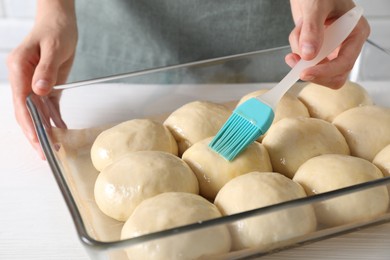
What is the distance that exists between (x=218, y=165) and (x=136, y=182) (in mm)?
120

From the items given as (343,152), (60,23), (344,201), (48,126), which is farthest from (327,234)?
(60,23)

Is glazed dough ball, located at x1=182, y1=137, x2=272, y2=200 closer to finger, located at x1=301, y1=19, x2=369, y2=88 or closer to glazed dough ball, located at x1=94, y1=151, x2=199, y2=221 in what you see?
glazed dough ball, located at x1=94, y1=151, x2=199, y2=221

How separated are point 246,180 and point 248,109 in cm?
11

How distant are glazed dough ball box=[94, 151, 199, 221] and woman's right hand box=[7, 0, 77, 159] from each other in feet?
0.71

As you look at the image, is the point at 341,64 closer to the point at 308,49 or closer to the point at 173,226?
the point at 308,49

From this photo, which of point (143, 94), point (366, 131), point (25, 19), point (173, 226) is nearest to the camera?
point (173, 226)

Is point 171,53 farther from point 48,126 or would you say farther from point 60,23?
point 48,126

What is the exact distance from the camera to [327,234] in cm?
72

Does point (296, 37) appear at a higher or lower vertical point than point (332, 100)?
higher

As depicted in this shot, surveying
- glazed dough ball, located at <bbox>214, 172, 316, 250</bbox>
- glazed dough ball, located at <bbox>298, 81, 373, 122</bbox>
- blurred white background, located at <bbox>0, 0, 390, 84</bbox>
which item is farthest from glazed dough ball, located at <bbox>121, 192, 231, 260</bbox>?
blurred white background, located at <bbox>0, 0, 390, 84</bbox>

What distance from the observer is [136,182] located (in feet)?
2.39

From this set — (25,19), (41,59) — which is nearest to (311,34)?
(41,59)

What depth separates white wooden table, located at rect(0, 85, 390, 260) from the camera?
0.72 m

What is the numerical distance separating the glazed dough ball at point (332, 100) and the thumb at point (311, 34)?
0.67 feet
